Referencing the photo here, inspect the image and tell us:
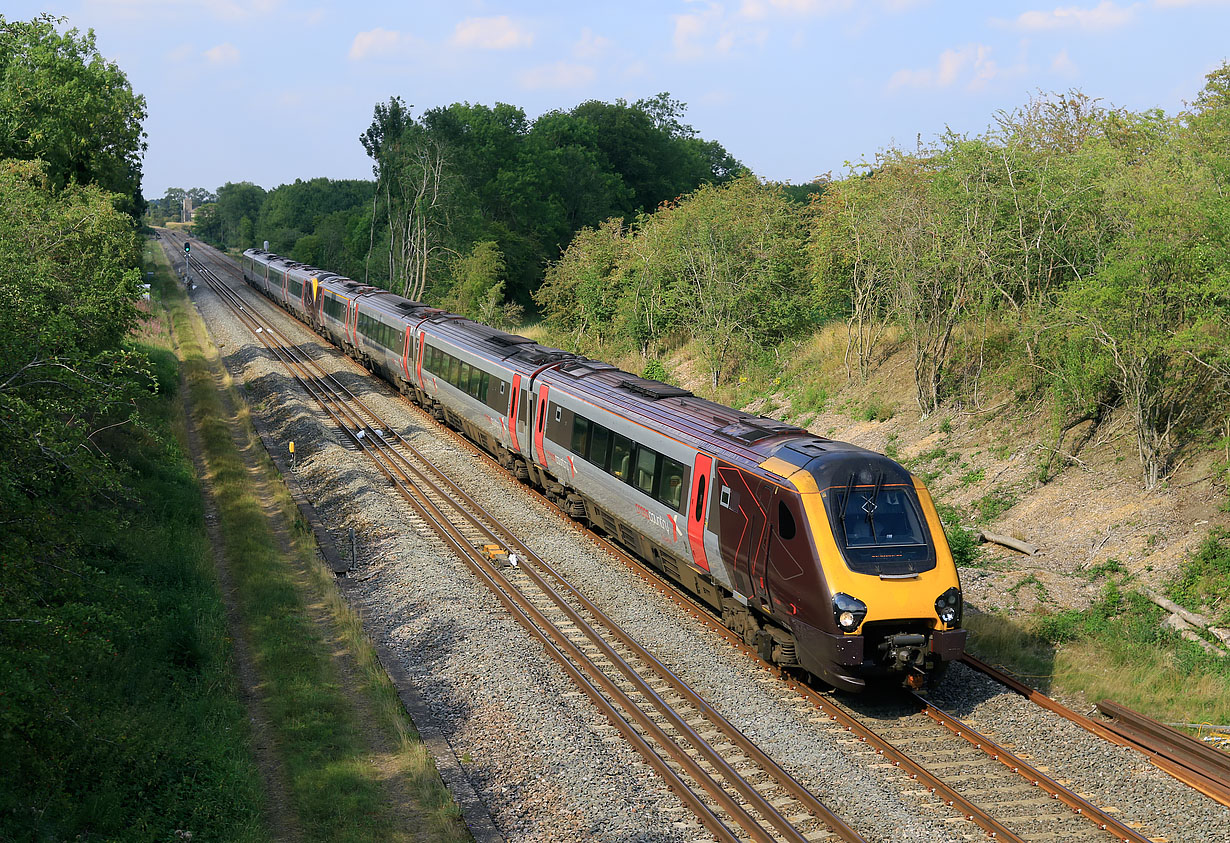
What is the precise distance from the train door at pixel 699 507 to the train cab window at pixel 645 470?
4.32ft

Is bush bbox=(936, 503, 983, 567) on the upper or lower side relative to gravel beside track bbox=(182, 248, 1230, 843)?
upper

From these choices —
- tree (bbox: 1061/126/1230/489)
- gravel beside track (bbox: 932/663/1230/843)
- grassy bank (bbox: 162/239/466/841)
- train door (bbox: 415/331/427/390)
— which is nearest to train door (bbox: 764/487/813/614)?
gravel beside track (bbox: 932/663/1230/843)

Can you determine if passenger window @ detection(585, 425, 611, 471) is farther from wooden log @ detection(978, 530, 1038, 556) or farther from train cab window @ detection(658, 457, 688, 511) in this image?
wooden log @ detection(978, 530, 1038, 556)

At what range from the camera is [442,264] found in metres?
56.8

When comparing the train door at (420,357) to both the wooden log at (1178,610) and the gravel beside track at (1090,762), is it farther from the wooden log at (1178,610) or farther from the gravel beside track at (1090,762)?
the wooden log at (1178,610)

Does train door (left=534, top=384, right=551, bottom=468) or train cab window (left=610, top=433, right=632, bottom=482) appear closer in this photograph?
train cab window (left=610, top=433, right=632, bottom=482)

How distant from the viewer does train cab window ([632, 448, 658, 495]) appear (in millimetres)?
15234

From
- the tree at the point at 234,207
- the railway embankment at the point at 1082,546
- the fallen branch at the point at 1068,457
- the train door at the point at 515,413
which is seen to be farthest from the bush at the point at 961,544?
the tree at the point at 234,207

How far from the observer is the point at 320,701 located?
1227 centimetres

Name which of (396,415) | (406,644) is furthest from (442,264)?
(406,644)

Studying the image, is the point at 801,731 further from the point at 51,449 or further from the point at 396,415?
the point at 396,415

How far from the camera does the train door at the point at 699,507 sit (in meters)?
13.7

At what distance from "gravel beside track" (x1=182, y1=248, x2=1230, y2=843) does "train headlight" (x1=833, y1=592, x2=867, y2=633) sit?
1.35m

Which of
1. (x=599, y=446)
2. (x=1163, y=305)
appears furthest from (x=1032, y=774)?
(x=599, y=446)
